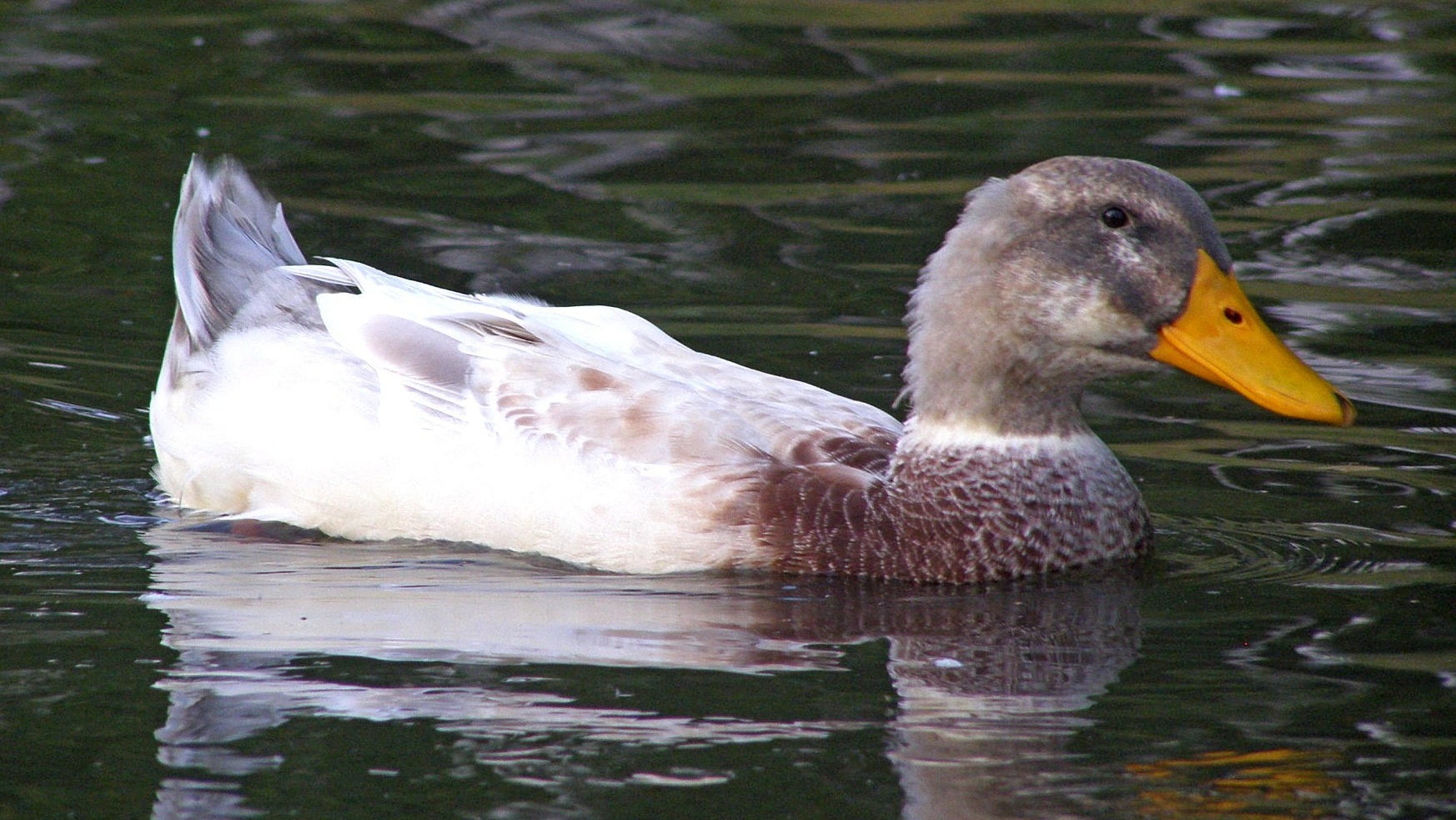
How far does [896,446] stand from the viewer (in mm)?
6211

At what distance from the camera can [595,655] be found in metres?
5.16

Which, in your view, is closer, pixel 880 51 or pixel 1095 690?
pixel 1095 690

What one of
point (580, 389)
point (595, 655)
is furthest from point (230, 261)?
point (595, 655)

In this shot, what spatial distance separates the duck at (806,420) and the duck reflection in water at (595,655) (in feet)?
0.40

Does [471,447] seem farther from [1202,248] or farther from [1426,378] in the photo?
[1426,378]

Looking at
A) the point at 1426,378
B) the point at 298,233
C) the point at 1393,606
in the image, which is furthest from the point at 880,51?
the point at 1393,606

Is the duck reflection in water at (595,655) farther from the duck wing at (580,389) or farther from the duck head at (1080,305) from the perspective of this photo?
the duck head at (1080,305)

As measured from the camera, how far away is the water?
14.7 ft

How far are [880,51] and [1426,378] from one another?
618 cm

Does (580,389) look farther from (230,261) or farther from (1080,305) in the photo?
(230,261)

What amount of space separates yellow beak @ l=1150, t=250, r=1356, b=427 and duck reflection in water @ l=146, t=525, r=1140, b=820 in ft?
2.06

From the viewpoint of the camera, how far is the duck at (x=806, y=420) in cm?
577

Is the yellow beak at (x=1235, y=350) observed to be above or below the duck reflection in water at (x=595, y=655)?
above

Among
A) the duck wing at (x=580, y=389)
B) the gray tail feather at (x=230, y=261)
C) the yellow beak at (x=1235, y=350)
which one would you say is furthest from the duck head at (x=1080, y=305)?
the gray tail feather at (x=230, y=261)
